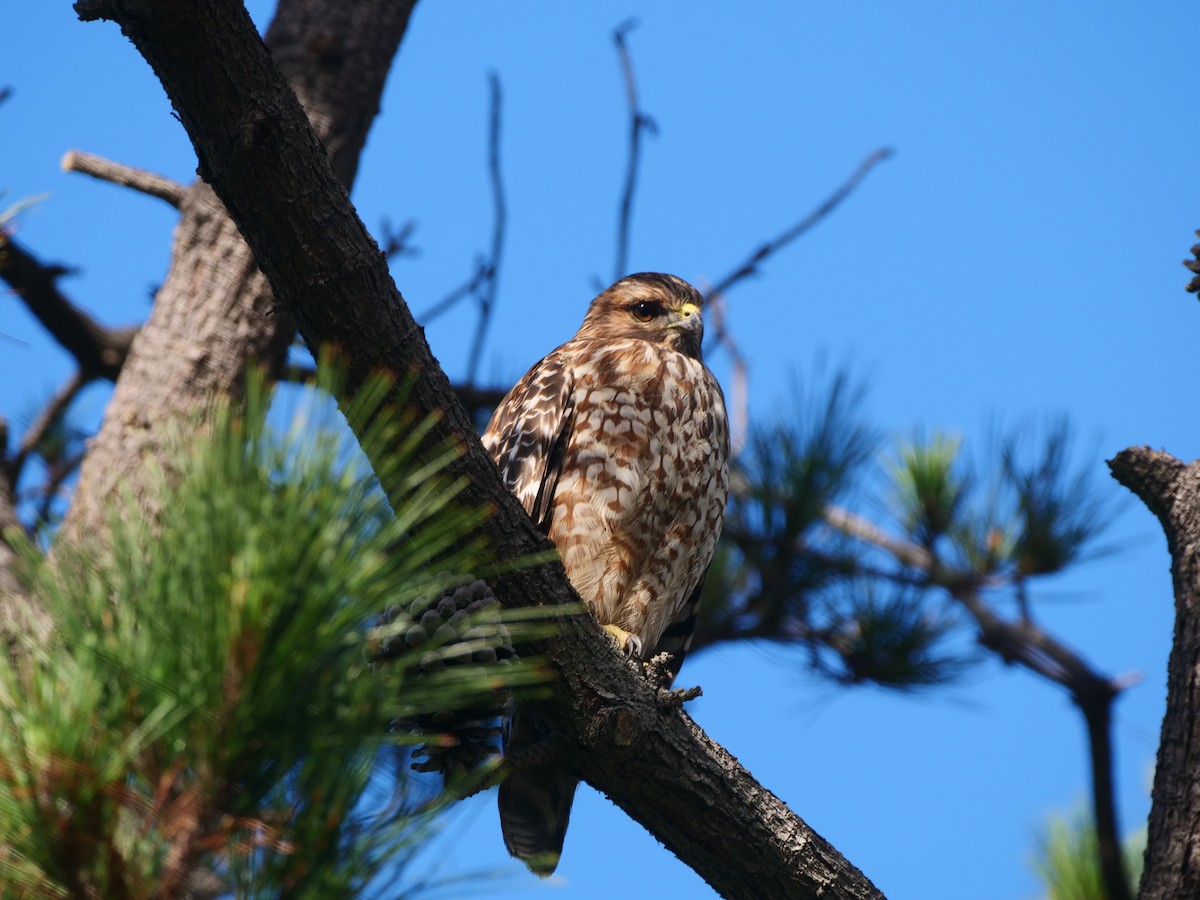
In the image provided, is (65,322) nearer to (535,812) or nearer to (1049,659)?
(535,812)

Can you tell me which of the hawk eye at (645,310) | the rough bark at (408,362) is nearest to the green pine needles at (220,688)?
the rough bark at (408,362)

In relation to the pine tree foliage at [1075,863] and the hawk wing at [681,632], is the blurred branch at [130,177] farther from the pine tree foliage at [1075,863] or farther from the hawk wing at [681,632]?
the pine tree foliage at [1075,863]

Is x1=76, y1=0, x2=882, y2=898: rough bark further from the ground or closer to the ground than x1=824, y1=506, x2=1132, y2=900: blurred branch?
closer to the ground

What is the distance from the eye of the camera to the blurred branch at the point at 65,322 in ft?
13.5

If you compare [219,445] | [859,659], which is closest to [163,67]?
[219,445]

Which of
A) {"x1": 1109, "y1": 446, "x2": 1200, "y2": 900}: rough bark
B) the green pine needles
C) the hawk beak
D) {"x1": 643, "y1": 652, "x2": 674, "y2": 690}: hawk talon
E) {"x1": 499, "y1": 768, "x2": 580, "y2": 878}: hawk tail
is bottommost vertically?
the green pine needles

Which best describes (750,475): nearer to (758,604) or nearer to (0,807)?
(758,604)

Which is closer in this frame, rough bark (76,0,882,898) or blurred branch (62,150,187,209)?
rough bark (76,0,882,898)

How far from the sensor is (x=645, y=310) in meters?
4.26

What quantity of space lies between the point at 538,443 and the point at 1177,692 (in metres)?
1.73

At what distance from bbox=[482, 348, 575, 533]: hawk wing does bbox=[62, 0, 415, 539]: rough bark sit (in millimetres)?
794

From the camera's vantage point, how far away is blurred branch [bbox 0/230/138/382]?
4.10 m

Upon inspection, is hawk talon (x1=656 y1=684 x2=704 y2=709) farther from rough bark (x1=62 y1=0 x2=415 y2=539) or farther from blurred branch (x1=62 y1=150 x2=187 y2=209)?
blurred branch (x1=62 y1=150 x2=187 y2=209)

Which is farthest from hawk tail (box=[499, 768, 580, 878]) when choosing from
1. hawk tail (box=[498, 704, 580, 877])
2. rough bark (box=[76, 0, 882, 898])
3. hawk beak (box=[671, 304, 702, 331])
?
hawk beak (box=[671, 304, 702, 331])
